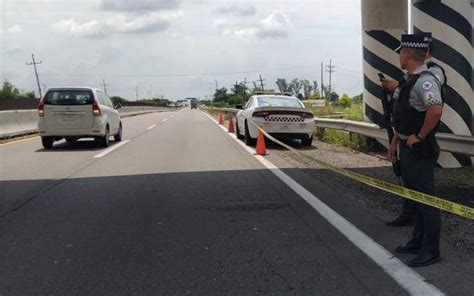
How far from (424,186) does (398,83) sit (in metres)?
1.04

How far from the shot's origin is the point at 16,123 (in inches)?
827

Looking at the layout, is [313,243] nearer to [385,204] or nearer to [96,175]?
[385,204]

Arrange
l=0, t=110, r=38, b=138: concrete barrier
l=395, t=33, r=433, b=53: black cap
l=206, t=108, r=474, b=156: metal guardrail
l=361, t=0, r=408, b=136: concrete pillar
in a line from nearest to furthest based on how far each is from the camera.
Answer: l=395, t=33, r=433, b=53: black cap
l=206, t=108, r=474, b=156: metal guardrail
l=361, t=0, r=408, b=136: concrete pillar
l=0, t=110, r=38, b=138: concrete barrier

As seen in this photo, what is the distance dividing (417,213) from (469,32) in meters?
7.29

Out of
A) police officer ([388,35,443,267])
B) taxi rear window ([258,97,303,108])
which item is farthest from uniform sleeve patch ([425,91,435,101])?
taxi rear window ([258,97,303,108])

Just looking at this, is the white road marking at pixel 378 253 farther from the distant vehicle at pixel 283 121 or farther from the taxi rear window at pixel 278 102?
the taxi rear window at pixel 278 102

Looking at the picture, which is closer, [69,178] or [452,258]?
[452,258]

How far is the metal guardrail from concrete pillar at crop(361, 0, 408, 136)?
46 centimetres

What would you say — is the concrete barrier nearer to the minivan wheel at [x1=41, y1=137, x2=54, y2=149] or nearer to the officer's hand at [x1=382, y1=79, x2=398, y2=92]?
the minivan wheel at [x1=41, y1=137, x2=54, y2=149]

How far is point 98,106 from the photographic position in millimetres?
15836

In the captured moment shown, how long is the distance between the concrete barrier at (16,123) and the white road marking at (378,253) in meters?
14.8

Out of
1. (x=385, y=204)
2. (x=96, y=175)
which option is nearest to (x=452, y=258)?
(x=385, y=204)

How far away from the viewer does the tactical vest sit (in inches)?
192

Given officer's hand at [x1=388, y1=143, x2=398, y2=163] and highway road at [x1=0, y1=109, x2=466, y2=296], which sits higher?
officer's hand at [x1=388, y1=143, x2=398, y2=163]
